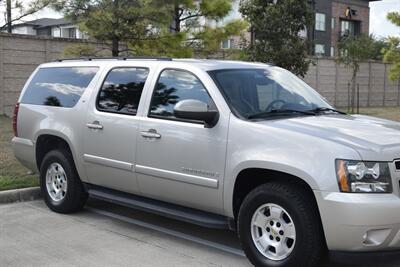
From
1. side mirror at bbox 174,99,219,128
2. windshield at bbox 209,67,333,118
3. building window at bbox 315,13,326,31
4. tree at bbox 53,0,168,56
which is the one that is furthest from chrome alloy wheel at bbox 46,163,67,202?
building window at bbox 315,13,326,31

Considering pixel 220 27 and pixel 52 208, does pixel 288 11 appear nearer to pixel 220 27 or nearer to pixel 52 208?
pixel 220 27

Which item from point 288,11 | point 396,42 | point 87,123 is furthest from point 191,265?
point 396,42

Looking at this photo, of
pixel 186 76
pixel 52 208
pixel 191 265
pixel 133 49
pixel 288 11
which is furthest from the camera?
pixel 288 11

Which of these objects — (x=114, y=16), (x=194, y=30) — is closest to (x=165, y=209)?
(x=114, y=16)

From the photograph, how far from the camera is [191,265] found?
505 cm

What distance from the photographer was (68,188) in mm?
6762

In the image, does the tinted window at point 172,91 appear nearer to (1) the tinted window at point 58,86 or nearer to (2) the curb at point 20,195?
(1) the tinted window at point 58,86

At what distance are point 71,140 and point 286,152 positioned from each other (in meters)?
2.97

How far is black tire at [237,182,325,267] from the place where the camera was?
4.45 m

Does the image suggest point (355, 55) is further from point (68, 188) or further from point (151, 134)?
point (151, 134)

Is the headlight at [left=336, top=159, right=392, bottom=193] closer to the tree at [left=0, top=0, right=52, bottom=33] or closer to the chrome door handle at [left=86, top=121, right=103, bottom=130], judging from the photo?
the chrome door handle at [left=86, top=121, right=103, bottom=130]

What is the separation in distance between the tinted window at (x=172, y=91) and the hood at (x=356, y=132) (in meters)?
0.87

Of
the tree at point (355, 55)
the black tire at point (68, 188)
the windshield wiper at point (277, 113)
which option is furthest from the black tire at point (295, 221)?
the tree at point (355, 55)

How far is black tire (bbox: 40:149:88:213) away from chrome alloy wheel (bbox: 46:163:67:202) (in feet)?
0.15
